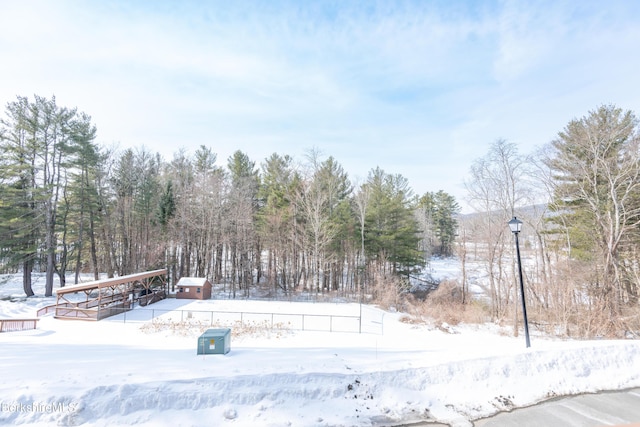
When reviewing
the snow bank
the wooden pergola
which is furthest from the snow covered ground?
the wooden pergola

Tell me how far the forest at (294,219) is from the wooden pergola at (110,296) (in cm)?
400

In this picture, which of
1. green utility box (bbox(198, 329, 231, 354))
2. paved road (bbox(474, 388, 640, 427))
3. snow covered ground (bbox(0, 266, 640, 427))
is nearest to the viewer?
snow covered ground (bbox(0, 266, 640, 427))

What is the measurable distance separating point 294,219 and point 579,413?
920 inches

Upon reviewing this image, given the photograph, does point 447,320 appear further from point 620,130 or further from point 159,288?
point 159,288

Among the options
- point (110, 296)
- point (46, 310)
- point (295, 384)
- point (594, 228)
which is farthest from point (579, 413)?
point (46, 310)

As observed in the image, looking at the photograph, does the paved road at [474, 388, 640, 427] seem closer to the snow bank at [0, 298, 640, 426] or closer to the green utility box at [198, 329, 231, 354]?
the snow bank at [0, 298, 640, 426]

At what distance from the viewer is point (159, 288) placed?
24.2 m

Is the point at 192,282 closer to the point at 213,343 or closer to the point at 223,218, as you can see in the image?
the point at 223,218

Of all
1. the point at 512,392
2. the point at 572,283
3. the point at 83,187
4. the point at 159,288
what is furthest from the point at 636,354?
the point at 83,187

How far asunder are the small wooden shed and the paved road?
2227cm

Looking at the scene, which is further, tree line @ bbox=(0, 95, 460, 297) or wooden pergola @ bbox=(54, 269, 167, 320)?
tree line @ bbox=(0, 95, 460, 297)

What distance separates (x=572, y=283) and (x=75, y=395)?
19.3m

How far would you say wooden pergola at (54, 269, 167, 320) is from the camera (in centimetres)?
1733

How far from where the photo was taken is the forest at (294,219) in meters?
15.6
